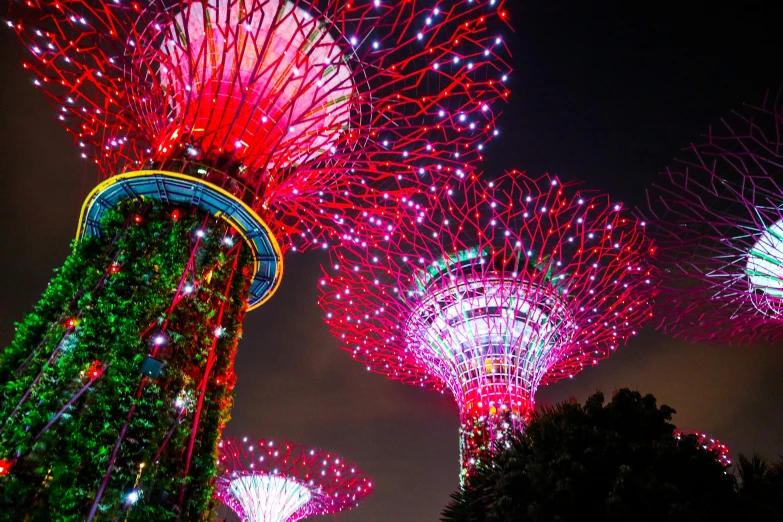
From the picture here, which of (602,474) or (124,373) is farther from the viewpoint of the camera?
(124,373)

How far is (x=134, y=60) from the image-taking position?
41.4ft

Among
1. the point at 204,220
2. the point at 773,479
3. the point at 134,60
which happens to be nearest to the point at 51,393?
the point at 204,220

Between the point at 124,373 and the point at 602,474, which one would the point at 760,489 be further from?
the point at 124,373

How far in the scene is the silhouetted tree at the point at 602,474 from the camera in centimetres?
728

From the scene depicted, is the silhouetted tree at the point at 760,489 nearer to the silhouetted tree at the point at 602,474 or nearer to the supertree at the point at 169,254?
the silhouetted tree at the point at 602,474

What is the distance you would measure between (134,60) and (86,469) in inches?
358

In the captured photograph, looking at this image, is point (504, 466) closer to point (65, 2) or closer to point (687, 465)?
point (687, 465)

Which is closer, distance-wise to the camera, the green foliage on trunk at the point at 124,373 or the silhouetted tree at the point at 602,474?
the silhouetted tree at the point at 602,474

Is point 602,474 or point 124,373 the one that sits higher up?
point 124,373

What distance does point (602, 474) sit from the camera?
804 centimetres

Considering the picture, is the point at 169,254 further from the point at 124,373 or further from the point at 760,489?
the point at 760,489

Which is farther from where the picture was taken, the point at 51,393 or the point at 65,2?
the point at 65,2

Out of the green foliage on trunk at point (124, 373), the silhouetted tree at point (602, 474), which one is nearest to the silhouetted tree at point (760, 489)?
the silhouetted tree at point (602, 474)

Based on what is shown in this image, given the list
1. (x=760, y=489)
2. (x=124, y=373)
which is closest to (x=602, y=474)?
(x=760, y=489)
